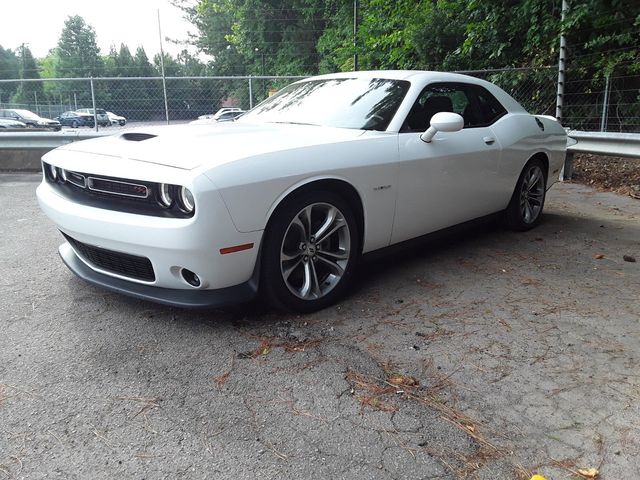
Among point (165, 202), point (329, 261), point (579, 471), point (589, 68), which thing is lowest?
point (579, 471)

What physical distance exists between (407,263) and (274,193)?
171 cm

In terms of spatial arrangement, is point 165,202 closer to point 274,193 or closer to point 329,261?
point 274,193

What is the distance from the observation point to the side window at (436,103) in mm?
3769

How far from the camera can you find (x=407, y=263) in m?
4.19

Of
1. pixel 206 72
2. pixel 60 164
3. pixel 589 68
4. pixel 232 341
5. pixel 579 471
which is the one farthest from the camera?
pixel 206 72

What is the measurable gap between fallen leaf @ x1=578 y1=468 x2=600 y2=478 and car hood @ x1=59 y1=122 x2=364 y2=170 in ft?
6.57

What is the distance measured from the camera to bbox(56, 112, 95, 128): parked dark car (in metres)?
10.4

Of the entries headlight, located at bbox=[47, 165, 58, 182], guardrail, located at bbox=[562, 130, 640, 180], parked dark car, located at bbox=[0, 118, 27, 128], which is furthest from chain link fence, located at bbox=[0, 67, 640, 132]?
headlight, located at bbox=[47, 165, 58, 182]

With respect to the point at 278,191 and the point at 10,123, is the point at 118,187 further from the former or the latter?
the point at 10,123

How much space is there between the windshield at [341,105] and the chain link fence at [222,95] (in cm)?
624

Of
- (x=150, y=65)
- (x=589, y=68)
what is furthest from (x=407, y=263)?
(x=150, y=65)

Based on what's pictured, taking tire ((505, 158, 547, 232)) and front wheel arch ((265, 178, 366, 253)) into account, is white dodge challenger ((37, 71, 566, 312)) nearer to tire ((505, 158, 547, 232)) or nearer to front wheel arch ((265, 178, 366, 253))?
front wheel arch ((265, 178, 366, 253))

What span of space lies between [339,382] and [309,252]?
903mm

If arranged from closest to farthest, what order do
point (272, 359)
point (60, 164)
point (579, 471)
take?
point (579, 471)
point (272, 359)
point (60, 164)
